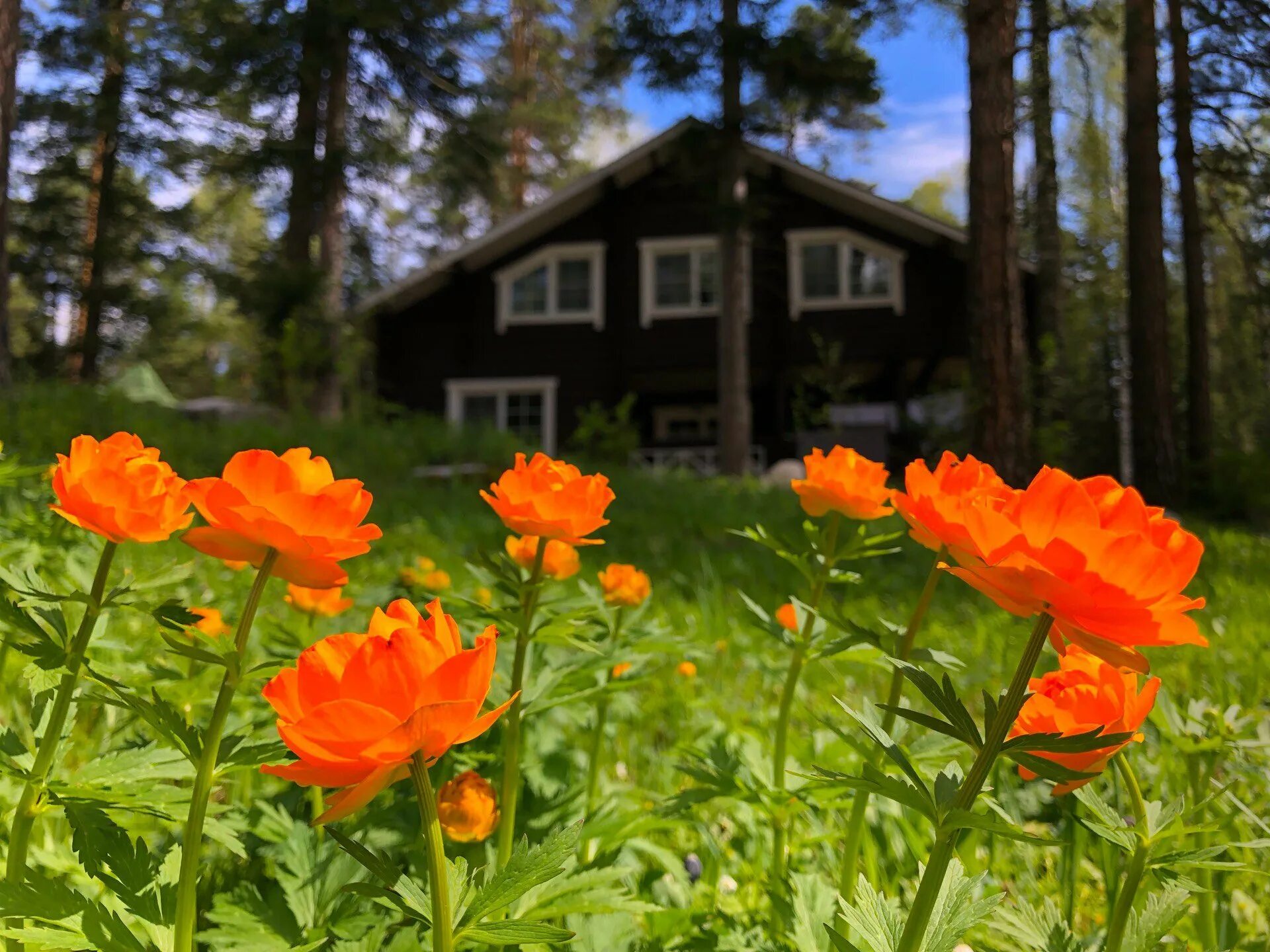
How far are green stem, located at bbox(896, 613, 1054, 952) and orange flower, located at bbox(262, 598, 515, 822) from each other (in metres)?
0.33

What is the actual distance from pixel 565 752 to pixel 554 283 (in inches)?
479

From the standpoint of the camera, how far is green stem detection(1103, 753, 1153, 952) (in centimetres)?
67

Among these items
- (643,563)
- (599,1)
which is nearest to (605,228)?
(599,1)

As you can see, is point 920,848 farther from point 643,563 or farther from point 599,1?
point 599,1

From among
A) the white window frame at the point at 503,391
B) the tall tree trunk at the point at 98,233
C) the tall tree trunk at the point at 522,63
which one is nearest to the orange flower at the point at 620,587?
the white window frame at the point at 503,391

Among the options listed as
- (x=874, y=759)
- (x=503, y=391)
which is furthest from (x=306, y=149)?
(x=874, y=759)

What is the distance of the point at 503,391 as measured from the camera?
12.9 m

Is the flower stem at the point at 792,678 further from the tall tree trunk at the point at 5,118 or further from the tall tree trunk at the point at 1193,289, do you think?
the tall tree trunk at the point at 1193,289

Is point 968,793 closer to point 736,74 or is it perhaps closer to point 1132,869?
point 1132,869

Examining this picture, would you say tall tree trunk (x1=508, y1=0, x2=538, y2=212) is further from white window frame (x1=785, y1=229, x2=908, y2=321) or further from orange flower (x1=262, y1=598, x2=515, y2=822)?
orange flower (x1=262, y1=598, x2=515, y2=822)

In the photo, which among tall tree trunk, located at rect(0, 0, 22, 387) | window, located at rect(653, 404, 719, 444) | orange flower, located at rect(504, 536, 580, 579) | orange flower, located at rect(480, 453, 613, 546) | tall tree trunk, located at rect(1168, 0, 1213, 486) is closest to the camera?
orange flower, located at rect(480, 453, 613, 546)

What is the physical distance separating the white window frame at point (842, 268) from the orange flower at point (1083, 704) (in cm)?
1195

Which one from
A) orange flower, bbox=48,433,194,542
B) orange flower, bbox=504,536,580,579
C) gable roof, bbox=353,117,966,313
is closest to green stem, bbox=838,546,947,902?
orange flower, bbox=504,536,580,579

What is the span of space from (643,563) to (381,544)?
1.31 m
